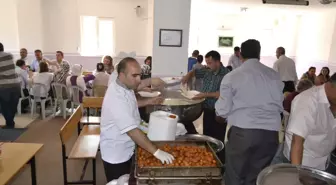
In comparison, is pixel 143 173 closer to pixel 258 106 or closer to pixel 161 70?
pixel 258 106

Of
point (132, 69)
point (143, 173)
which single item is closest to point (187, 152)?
point (143, 173)

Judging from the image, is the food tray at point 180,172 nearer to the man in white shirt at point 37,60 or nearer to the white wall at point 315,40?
the man in white shirt at point 37,60

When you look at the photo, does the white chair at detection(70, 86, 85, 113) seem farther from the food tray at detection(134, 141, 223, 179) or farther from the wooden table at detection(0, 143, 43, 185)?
the food tray at detection(134, 141, 223, 179)

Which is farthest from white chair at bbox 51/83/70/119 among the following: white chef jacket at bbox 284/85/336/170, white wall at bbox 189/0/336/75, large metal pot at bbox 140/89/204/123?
white wall at bbox 189/0/336/75

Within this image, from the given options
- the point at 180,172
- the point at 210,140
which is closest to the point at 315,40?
the point at 210,140

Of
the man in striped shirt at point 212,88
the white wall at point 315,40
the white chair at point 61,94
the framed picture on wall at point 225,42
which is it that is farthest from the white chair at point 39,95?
the white wall at point 315,40

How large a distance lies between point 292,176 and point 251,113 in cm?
69

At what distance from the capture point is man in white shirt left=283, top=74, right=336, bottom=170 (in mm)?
1107

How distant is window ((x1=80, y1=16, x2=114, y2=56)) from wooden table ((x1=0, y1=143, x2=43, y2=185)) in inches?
212

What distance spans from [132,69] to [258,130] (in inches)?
30.9

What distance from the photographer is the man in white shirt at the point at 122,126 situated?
4.01ft

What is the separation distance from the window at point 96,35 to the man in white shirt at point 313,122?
6.33m

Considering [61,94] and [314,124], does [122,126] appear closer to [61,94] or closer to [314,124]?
[314,124]

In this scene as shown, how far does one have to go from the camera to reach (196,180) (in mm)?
1085
